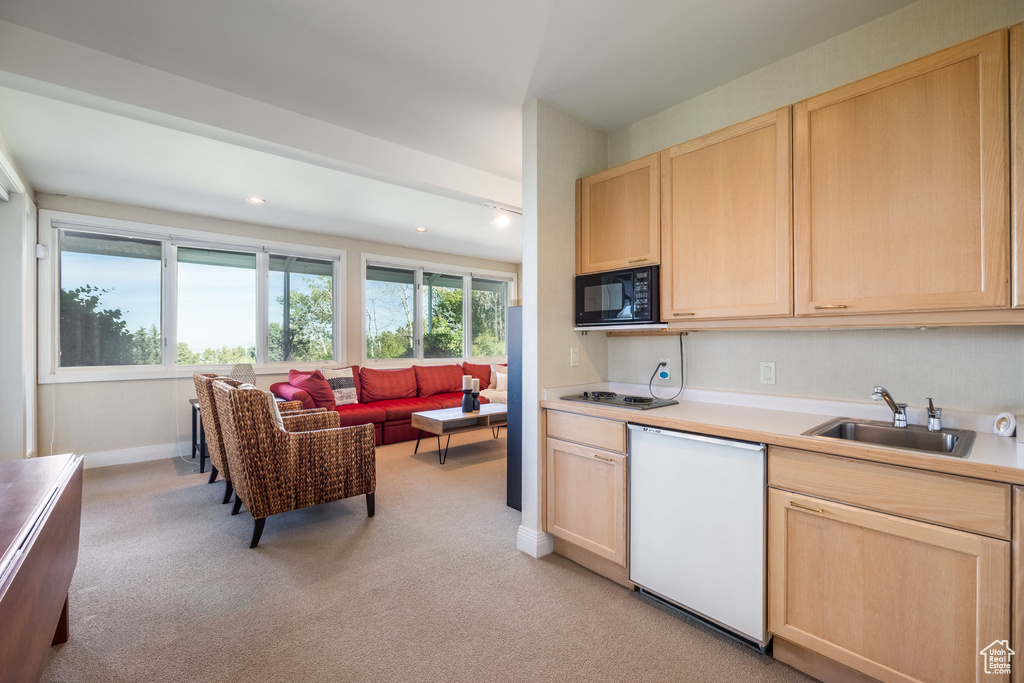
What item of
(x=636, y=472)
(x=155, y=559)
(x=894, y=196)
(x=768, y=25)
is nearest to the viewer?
(x=894, y=196)

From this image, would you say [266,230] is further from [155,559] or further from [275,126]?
[155,559]

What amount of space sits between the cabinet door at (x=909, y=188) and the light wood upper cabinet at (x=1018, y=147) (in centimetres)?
2

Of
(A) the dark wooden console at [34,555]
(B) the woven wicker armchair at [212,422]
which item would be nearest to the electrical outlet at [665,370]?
(A) the dark wooden console at [34,555]

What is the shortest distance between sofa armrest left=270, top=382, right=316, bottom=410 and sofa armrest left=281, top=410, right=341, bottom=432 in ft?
3.46

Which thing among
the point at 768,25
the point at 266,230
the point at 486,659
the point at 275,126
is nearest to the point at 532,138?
the point at 768,25

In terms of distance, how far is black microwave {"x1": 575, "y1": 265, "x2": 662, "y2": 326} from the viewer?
2279 millimetres

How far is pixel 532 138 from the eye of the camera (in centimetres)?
252

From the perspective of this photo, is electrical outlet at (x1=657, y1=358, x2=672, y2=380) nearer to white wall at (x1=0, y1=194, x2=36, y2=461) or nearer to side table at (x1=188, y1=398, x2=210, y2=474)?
side table at (x1=188, y1=398, x2=210, y2=474)

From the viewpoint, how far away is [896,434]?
1719 mm

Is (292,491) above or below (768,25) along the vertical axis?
below

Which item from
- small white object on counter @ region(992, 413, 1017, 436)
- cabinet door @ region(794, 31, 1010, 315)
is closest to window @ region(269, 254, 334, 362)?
cabinet door @ region(794, 31, 1010, 315)

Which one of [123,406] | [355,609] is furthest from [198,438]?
[355,609]

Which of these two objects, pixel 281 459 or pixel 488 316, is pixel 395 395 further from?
pixel 281 459

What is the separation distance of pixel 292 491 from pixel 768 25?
11.4 ft
